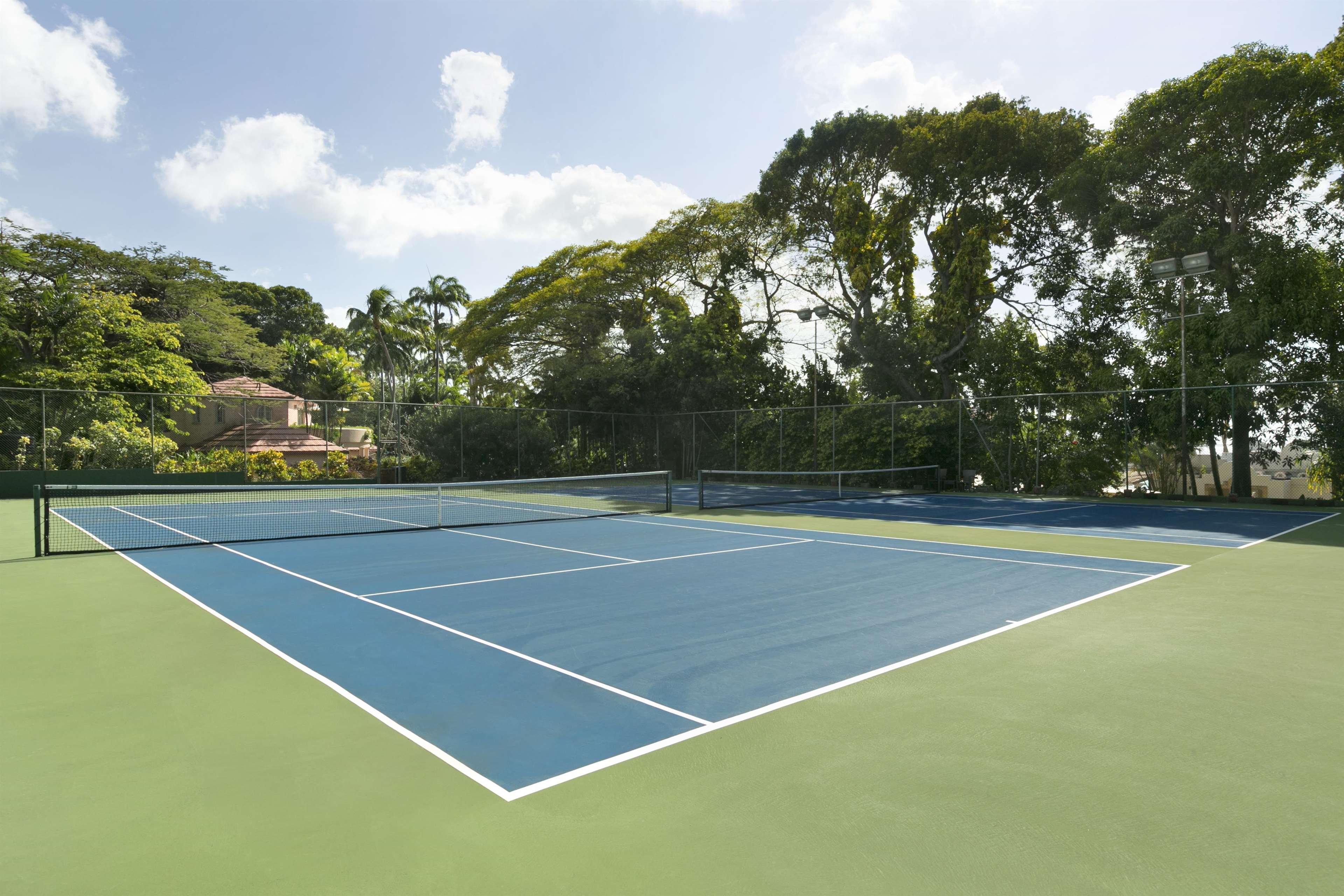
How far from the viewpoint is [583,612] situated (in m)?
6.91

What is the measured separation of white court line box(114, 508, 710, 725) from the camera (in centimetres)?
447

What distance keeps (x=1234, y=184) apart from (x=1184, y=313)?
3.72m

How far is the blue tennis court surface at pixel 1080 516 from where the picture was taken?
1296cm

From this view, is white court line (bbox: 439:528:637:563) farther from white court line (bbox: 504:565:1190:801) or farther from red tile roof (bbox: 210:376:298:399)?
red tile roof (bbox: 210:376:298:399)

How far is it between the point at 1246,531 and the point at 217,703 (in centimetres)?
1519

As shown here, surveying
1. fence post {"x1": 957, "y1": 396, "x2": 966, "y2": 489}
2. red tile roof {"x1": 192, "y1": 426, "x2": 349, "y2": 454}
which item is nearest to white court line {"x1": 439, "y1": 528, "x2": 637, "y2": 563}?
red tile roof {"x1": 192, "y1": 426, "x2": 349, "y2": 454}

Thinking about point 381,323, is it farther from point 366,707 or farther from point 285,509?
point 366,707

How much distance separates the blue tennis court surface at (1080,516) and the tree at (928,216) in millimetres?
8455

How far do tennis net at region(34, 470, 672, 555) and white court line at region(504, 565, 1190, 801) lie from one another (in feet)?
25.2

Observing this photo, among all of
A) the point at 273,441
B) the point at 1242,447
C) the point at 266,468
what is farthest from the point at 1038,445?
the point at 273,441

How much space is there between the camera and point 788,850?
9.39ft

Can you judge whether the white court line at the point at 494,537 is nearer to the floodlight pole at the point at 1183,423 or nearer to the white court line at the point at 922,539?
the white court line at the point at 922,539

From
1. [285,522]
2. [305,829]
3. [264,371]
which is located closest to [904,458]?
[285,522]

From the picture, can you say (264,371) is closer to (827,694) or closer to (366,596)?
(366,596)
